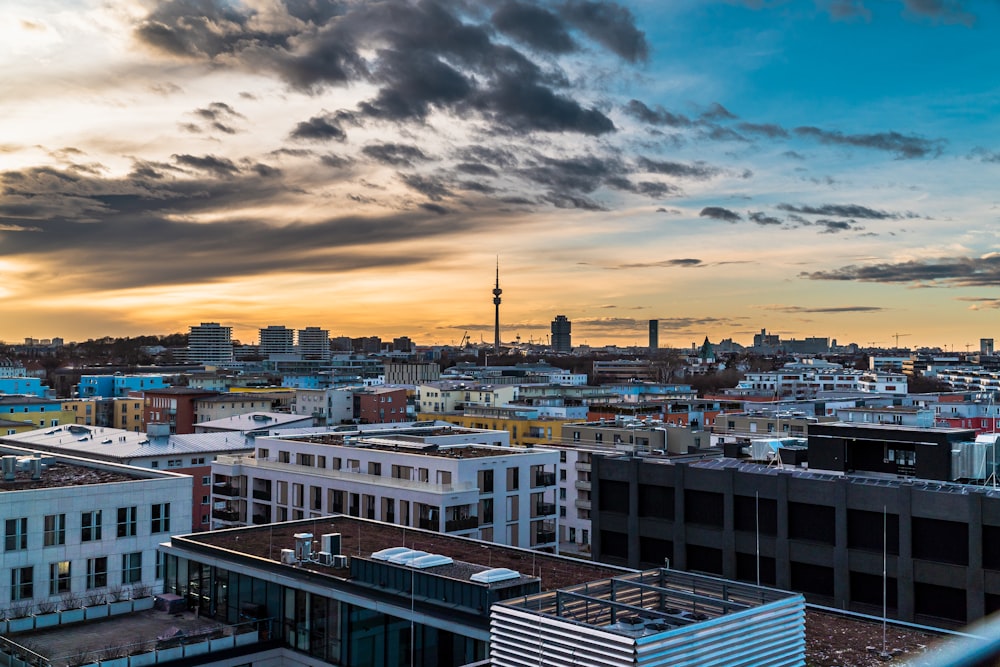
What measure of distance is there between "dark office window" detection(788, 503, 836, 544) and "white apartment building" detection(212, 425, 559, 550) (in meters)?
19.8

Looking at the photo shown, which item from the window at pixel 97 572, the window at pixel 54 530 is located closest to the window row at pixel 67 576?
the window at pixel 97 572

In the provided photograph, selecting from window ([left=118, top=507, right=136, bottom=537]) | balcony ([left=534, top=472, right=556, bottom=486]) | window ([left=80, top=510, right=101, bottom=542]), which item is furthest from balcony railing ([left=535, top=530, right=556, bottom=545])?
window ([left=80, top=510, right=101, bottom=542])

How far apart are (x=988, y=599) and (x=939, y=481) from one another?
874 centimetres

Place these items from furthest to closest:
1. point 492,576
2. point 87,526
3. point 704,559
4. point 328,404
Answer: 1. point 328,404
2. point 704,559
3. point 87,526
4. point 492,576

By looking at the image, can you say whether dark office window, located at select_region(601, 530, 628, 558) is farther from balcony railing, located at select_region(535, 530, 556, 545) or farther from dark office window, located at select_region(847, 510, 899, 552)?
balcony railing, located at select_region(535, 530, 556, 545)

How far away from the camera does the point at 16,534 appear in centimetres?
3891

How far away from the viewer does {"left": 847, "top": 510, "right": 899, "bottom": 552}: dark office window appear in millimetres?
35719

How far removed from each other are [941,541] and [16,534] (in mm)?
37234

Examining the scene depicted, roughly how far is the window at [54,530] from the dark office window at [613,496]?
24742mm

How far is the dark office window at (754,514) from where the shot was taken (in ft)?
129

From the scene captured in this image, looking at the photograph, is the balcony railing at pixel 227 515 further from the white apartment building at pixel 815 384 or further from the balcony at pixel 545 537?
the white apartment building at pixel 815 384

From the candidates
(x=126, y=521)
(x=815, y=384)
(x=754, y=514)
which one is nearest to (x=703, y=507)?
(x=754, y=514)

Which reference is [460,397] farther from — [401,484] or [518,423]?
[401,484]

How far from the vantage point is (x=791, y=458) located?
49.0 m
